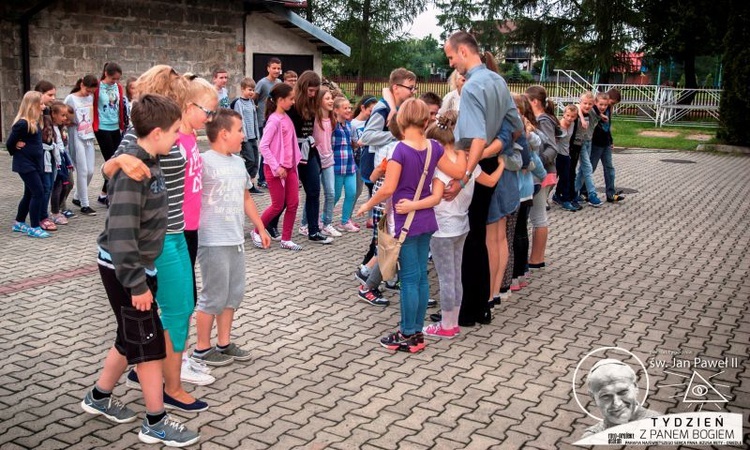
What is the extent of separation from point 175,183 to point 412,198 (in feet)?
5.53

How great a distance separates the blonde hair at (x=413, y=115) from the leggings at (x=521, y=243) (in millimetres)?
2149

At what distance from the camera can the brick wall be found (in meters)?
Answer: 16.6

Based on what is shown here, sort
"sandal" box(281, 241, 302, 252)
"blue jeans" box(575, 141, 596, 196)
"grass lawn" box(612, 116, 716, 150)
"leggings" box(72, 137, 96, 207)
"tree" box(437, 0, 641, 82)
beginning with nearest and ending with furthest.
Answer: "sandal" box(281, 241, 302, 252) → "leggings" box(72, 137, 96, 207) → "blue jeans" box(575, 141, 596, 196) → "grass lawn" box(612, 116, 716, 150) → "tree" box(437, 0, 641, 82)

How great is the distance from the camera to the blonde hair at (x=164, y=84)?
4.40 metres

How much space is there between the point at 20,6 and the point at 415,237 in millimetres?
14038

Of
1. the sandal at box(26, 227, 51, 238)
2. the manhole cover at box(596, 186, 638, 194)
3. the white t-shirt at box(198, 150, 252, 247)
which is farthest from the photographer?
the manhole cover at box(596, 186, 638, 194)

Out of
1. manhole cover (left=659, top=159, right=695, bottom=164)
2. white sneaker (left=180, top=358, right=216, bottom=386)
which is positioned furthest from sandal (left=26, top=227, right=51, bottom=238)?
manhole cover (left=659, top=159, right=695, bottom=164)

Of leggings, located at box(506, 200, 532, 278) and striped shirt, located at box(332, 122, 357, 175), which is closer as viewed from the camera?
leggings, located at box(506, 200, 532, 278)

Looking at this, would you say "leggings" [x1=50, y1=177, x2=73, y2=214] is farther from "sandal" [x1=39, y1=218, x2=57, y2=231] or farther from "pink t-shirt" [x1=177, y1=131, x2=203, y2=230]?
"pink t-shirt" [x1=177, y1=131, x2=203, y2=230]

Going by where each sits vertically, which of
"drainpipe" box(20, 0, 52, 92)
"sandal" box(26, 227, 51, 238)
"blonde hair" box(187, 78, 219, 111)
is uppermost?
"drainpipe" box(20, 0, 52, 92)

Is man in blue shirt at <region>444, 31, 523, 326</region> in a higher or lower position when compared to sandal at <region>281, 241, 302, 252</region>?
higher

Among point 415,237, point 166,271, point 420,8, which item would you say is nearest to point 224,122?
point 166,271

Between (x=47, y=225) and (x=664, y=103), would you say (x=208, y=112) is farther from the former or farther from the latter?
(x=664, y=103)

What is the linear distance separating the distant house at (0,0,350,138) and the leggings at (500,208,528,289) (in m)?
13.4
